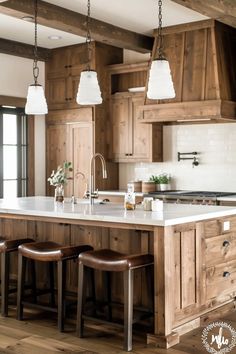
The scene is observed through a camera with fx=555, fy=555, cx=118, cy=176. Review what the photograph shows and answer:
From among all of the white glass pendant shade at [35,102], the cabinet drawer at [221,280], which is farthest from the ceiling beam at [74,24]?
the cabinet drawer at [221,280]

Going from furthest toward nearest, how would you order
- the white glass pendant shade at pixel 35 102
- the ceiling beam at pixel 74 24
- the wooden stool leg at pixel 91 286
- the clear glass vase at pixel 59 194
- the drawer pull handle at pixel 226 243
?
the ceiling beam at pixel 74 24 → the clear glass vase at pixel 59 194 → the white glass pendant shade at pixel 35 102 → the drawer pull handle at pixel 226 243 → the wooden stool leg at pixel 91 286

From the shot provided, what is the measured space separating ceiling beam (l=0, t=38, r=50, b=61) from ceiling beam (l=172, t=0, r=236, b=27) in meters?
3.18

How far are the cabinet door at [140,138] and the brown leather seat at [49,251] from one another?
3161 mm

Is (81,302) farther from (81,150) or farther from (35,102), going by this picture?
(81,150)

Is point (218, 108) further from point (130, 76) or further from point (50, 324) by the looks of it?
point (50, 324)

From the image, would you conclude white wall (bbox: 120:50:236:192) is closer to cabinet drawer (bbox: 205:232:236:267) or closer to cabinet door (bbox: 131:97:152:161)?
cabinet door (bbox: 131:97:152:161)

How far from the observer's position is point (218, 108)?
644 cm

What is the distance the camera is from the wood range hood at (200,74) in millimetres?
6562

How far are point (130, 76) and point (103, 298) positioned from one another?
414 cm

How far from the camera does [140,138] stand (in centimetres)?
761

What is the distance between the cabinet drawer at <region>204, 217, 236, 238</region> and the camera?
14.4ft

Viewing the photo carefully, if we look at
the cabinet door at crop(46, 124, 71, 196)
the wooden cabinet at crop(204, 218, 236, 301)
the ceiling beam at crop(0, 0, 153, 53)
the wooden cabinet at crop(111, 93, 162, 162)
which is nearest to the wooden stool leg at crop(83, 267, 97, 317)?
the wooden cabinet at crop(204, 218, 236, 301)

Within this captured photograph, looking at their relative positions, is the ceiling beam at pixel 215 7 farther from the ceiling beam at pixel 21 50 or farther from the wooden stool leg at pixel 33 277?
the ceiling beam at pixel 21 50

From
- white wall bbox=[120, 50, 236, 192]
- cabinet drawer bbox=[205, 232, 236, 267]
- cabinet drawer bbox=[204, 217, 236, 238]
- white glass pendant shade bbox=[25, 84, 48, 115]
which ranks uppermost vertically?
white glass pendant shade bbox=[25, 84, 48, 115]
